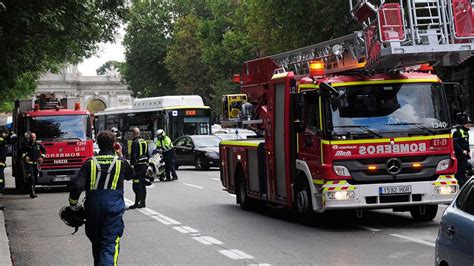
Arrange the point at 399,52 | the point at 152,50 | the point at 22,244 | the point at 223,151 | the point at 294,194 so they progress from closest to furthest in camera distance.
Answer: the point at 399,52
the point at 22,244
the point at 294,194
the point at 223,151
the point at 152,50

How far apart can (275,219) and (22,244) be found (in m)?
4.80

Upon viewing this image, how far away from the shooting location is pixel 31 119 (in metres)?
27.5

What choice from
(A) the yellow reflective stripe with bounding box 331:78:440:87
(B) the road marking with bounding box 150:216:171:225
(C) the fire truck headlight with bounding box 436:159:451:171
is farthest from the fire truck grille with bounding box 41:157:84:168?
(C) the fire truck headlight with bounding box 436:159:451:171

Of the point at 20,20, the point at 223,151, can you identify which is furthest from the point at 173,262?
the point at 223,151

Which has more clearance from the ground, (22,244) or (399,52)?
(399,52)

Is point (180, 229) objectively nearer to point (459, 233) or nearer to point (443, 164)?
point (443, 164)

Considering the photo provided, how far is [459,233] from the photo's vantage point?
7.28 metres

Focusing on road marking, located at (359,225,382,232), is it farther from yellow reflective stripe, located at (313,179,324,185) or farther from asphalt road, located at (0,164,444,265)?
yellow reflective stripe, located at (313,179,324,185)

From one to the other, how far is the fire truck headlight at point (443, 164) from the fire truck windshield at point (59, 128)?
14.8 metres

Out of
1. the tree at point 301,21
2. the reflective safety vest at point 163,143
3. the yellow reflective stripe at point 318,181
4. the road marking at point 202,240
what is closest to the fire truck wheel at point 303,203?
the yellow reflective stripe at point 318,181

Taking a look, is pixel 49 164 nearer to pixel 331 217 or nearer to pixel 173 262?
pixel 331 217

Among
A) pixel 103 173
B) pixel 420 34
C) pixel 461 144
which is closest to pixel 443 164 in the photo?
pixel 420 34

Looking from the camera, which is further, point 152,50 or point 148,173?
point 152,50

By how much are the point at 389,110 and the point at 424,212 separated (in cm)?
223
